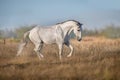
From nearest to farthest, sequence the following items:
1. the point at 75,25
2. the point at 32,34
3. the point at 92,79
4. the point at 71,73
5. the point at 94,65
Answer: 1. the point at 92,79
2. the point at 71,73
3. the point at 94,65
4. the point at 75,25
5. the point at 32,34

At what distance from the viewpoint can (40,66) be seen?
436 inches

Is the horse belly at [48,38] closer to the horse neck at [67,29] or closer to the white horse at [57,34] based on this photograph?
the white horse at [57,34]

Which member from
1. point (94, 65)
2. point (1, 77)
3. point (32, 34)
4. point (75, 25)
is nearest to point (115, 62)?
point (94, 65)

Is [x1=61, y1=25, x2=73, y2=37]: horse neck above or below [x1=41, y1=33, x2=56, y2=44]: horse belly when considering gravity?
above

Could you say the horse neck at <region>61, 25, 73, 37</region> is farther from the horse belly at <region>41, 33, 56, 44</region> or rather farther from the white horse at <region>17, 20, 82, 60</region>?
the horse belly at <region>41, 33, 56, 44</region>

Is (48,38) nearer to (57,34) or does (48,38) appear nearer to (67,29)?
(57,34)

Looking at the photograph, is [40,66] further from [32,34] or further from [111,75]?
[32,34]

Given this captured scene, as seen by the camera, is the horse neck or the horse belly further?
the horse belly

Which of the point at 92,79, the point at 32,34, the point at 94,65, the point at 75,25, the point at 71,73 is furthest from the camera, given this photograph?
the point at 32,34

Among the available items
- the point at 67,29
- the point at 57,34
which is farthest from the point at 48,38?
the point at 67,29

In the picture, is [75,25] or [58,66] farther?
[75,25]

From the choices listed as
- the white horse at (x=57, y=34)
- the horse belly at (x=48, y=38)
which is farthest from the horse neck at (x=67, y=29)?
the horse belly at (x=48, y=38)

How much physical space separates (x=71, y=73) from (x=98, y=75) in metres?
0.76

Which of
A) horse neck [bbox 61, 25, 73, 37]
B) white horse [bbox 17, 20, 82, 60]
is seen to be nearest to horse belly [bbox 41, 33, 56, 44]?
white horse [bbox 17, 20, 82, 60]
